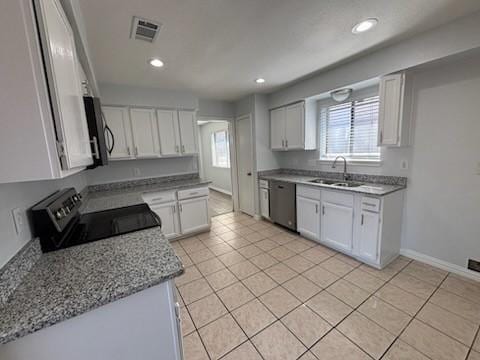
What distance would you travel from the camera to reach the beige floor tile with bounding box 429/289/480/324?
169cm

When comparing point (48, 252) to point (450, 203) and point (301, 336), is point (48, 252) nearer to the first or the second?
point (301, 336)

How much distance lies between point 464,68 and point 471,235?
5.57 ft

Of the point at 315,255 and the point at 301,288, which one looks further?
the point at 315,255

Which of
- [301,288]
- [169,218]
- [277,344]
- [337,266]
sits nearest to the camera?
[277,344]

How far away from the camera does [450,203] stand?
2227 mm

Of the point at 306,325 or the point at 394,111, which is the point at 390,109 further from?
the point at 306,325

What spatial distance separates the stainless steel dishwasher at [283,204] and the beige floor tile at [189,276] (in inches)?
67.7

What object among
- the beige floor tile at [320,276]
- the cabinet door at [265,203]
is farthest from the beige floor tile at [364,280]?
the cabinet door at [265,203]

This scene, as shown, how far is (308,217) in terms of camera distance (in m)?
3.13

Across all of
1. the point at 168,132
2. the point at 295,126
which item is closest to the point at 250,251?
the point at 295,126

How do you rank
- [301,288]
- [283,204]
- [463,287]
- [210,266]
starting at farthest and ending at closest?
[283,204], [210,266], [301,288], [463,287]

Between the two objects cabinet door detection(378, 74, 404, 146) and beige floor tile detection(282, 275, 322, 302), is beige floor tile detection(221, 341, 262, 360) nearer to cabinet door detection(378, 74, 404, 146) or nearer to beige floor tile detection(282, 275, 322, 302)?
beige floor tile detection(282, 275, 322, 302)

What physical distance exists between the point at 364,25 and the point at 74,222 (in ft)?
9.62

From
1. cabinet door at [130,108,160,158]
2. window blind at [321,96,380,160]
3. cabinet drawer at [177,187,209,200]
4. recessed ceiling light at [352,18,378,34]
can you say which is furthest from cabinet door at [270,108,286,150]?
cabinet door at [130,108,160,158]
